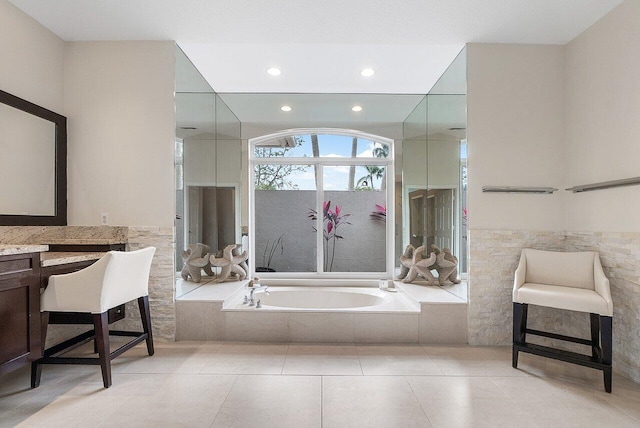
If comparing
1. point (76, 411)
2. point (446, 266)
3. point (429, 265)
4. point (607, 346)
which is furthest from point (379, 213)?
point (76, 411)

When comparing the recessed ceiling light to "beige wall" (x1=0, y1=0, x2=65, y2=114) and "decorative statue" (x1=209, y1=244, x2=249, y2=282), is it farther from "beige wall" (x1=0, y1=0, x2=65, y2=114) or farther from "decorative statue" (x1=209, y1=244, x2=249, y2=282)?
"beige wall" (x1=0, y1=0, x2=65, y2=114)

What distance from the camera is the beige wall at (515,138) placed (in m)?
2.99

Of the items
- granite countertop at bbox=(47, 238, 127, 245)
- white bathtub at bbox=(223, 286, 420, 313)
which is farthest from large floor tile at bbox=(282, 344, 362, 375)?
granite countertop at bbox=(47, 238, 127, 245)

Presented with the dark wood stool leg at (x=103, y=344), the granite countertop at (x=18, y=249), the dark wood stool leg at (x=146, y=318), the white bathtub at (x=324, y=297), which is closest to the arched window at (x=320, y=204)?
the white bathtub at (x=324, y=297)

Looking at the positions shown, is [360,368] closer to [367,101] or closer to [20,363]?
[20,363]

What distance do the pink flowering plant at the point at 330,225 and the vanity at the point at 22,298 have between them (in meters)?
2.73

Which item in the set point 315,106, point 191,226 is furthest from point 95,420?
point 315,106

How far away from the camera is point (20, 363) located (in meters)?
2.00

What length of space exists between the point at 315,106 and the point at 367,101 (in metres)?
0.61


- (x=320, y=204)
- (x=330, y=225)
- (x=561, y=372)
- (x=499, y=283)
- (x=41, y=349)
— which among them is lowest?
(x=561, y=372)

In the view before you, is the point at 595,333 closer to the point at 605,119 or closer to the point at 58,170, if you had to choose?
the point at 605,119

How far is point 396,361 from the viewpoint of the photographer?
2.62 metres

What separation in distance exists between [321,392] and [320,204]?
8.56 feet

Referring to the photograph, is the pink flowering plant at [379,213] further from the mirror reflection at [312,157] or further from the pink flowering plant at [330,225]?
the pink flowering plant at [330,225]
